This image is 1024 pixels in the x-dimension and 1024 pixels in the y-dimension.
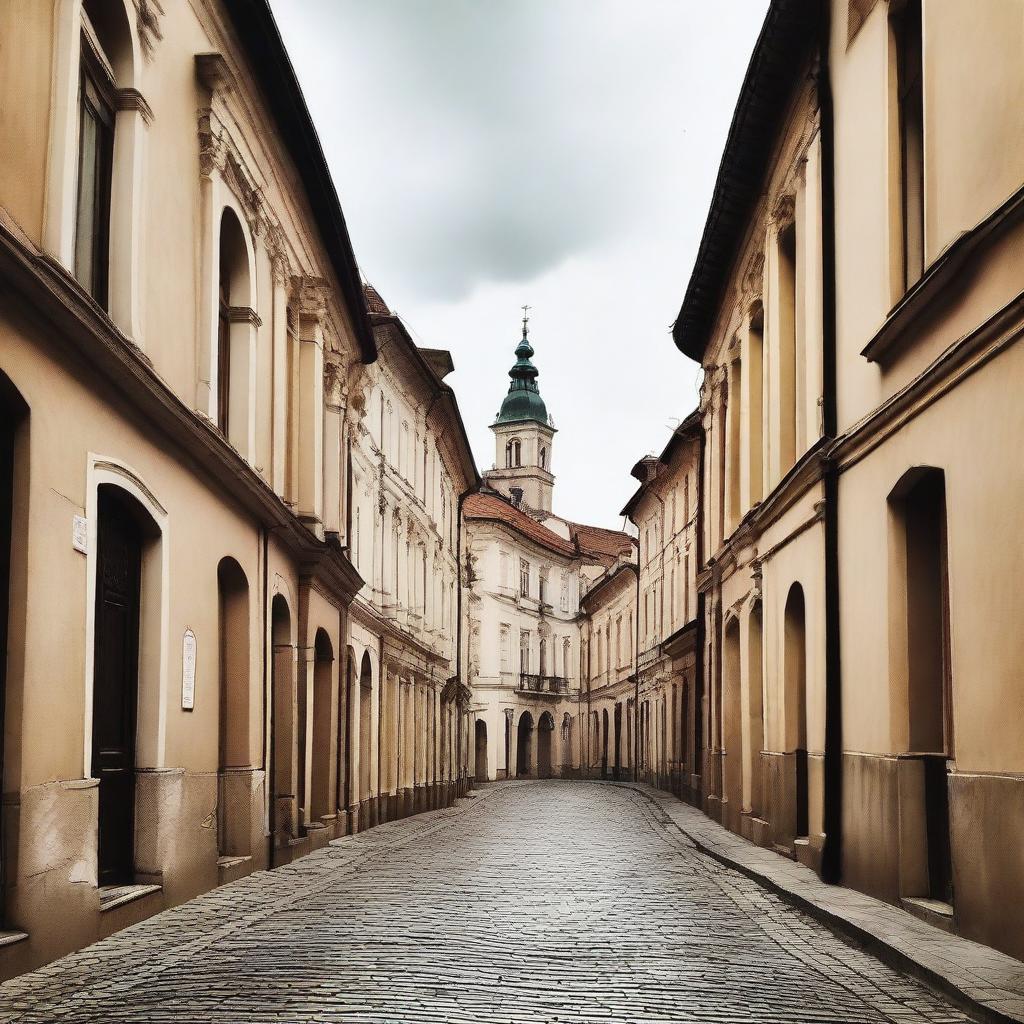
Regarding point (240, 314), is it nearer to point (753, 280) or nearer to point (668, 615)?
point (753, 280)

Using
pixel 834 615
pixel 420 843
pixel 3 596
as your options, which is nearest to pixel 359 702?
pixel 420 843

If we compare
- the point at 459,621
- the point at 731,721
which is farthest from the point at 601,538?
the point at 731,721

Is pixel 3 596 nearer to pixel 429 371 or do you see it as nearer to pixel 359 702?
pixel 359 702

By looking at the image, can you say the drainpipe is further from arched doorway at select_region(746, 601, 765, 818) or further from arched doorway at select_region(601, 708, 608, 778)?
arched doorway at select_region(746, 601, 765, 818)

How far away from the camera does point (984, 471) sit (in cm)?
975

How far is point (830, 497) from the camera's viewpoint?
1477 centimetres

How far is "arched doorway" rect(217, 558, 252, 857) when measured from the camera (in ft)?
50.9

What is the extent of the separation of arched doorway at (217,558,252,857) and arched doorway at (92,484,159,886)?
Result: 3176mm

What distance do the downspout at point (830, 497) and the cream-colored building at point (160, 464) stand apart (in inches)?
222

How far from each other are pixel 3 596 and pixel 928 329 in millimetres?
6667

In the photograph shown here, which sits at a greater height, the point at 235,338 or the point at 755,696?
the point at 235,338

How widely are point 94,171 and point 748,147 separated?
403 inches

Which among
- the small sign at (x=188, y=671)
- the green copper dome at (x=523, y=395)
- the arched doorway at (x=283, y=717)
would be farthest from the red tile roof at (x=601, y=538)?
the small sign at (x=188, y=671)

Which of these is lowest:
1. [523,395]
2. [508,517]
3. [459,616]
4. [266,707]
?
[266,707]
